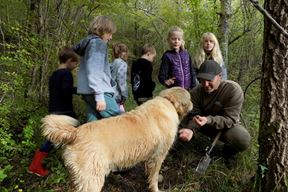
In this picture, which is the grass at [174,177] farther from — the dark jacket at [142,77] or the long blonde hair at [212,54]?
the long blonde hair at [212,54]

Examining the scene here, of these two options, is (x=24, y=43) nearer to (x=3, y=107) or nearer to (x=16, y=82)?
(x=16, y=82)

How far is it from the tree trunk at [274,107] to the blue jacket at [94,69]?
1.80 meters

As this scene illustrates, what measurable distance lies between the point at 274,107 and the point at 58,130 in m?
2.01

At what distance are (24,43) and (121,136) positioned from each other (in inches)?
107

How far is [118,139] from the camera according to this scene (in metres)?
3.23

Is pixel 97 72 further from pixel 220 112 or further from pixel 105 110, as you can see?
pixel 220 112

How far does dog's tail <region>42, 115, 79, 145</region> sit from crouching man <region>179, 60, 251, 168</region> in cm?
147

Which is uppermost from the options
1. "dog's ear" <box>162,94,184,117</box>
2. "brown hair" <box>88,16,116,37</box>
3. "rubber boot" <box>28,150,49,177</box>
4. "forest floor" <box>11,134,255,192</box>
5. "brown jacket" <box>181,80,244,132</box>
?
"brown hair" <box>88,16,116,37</box>

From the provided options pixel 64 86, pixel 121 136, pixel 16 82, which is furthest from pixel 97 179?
pixel 16 82

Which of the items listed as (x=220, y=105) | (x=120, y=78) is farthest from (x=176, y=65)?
(x=220, y=105)

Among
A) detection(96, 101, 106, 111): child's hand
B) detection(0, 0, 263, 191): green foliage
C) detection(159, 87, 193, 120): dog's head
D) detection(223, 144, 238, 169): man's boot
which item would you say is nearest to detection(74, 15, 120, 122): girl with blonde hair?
detection(96, 101, 106, 111): child's hand

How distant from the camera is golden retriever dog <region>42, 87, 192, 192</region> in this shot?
3.06 meters

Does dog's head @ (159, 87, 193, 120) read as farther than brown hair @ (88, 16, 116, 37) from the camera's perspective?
No

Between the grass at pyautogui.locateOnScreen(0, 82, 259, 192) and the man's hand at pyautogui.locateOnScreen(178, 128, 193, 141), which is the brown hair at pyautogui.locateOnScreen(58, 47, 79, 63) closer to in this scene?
the grass at pyautogui.locateOnScreen(0, 82, 259, 192)
